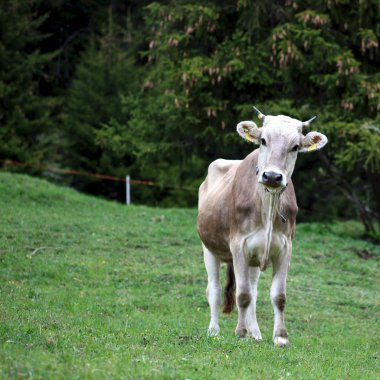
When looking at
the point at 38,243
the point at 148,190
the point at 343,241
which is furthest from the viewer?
the point at 148,190

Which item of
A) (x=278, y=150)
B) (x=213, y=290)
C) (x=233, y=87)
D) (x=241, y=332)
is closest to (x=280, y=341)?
(x=241, y=332)

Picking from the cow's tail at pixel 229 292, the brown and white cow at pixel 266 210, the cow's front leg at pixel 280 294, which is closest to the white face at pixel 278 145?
the brown and white cow at pixel 266 210

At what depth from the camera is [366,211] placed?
80.1 ft

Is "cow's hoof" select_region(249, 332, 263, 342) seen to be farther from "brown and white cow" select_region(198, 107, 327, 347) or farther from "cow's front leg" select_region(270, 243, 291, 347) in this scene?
"cow's front leg" select_region(270, 243, 291, 347)

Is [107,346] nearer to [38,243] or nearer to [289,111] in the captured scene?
[38,243]

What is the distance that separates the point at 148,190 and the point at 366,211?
9989 mm

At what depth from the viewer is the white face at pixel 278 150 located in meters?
9.14

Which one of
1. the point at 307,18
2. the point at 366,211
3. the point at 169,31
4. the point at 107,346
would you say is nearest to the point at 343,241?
the point at 366,211

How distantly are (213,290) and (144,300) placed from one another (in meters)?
2.65

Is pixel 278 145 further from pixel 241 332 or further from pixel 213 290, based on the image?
pixel 213 290

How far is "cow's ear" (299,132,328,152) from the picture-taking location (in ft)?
32.2

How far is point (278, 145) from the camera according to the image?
945 centimetres

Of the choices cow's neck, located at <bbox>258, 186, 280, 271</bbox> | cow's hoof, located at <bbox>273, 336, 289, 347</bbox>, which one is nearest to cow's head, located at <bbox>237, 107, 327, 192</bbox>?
cow's neck, located at <bbox>258, 186, 280, 271</bbox>

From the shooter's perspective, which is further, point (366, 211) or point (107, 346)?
point (366, 211)
